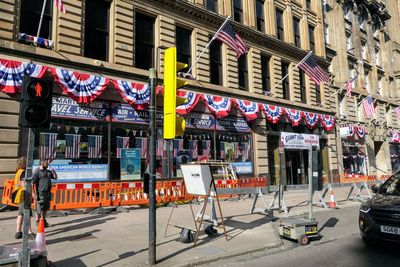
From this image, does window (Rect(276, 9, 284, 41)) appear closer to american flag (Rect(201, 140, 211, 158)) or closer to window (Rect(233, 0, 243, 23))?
A: window (Rect(233, 0, 243, 23))

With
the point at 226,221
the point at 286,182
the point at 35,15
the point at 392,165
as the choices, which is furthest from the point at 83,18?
the point at 392,165

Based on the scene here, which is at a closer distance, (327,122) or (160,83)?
(160,83)

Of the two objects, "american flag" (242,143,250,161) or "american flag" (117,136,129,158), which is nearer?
"american flag" (117,136,129,158)

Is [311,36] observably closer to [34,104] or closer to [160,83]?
[160,83]

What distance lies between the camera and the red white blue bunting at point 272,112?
21.1 meters

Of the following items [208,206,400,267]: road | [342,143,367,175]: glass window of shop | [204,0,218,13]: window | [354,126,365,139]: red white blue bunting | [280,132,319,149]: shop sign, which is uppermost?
[204,0,218,13]: window

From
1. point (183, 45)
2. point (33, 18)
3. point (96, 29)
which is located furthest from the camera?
point (183, 45)

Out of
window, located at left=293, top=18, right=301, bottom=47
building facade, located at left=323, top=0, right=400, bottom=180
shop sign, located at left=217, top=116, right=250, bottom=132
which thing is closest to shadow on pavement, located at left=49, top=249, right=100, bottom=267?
shop sign, located at left=217, top=116, right=250, bottom=132

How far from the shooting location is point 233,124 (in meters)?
20.1

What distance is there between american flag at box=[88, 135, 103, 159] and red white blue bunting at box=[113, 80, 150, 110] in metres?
2.04

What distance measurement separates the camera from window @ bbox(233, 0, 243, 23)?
71.1ft

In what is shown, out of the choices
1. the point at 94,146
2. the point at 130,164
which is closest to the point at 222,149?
the point at 130,164

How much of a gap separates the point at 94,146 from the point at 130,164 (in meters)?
1.92

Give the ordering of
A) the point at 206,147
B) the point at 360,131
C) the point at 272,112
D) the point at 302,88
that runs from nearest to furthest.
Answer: the point at 206,147, the point at 272,112, the point at 302,88, the point at 360,131
